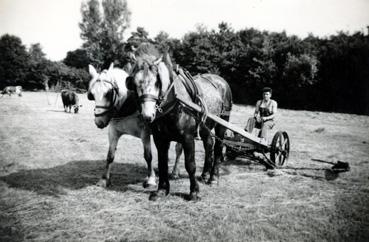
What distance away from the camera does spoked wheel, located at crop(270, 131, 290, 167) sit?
267 inches

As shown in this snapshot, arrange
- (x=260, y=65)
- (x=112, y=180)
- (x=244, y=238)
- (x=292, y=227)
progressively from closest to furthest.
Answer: (x=244, y=238) → (x=292, y=227) → (x=112, y=180) → (x=260, y=65)

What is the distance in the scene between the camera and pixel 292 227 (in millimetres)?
4082

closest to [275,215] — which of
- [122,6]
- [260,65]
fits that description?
[260,65]

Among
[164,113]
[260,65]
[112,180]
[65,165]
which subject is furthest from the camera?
[260,65]

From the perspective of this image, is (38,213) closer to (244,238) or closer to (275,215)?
(244,238)

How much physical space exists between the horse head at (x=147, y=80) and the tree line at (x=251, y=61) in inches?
283

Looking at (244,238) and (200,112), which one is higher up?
(200,112)

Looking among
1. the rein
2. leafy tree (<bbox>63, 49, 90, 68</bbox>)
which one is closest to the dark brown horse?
the rein

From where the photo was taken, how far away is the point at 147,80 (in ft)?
13.3

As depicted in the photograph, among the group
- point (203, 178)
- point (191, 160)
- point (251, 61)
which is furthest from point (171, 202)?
point (251, 61)

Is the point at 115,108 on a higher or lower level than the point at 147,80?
lower

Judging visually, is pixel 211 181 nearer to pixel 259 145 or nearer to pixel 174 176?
pixel 174 176

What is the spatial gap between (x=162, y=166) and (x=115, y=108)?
1.35 metres

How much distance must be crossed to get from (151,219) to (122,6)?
33.2m
